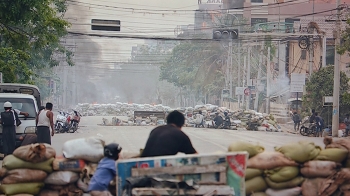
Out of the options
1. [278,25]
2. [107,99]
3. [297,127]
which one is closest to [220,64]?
[278,25]

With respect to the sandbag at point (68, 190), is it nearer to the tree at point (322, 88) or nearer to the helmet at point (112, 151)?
the helmet at point (112, 151)

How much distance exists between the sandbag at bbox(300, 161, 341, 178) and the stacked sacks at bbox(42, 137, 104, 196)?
8.16ft

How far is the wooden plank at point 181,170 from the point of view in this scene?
6.40 meters

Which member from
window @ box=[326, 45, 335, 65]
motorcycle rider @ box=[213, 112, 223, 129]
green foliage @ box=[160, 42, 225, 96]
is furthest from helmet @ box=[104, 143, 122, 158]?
green foliage @ box=[160, 42, 225, 96]

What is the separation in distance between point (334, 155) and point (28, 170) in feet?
12.2

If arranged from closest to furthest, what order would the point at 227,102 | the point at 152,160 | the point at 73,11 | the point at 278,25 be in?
the point at 152,160 → the point at 278,25 → the point at 227,102 → the point at 73,11

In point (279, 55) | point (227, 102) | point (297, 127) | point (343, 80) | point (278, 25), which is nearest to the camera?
point (343, 80)

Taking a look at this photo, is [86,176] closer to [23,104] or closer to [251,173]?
[251,173]

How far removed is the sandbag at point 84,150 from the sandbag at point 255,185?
1.82 metres

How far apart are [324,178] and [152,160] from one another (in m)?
2.46

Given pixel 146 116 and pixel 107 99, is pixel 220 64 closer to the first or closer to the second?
pixel 146 116

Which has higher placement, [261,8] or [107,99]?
[261,8]

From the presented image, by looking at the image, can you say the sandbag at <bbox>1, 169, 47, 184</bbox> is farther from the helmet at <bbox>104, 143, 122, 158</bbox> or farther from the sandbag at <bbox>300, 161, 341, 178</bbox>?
the sandbag at <bbox>300, 161, 341, 178</bbox>

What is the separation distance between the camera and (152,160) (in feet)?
21.0
